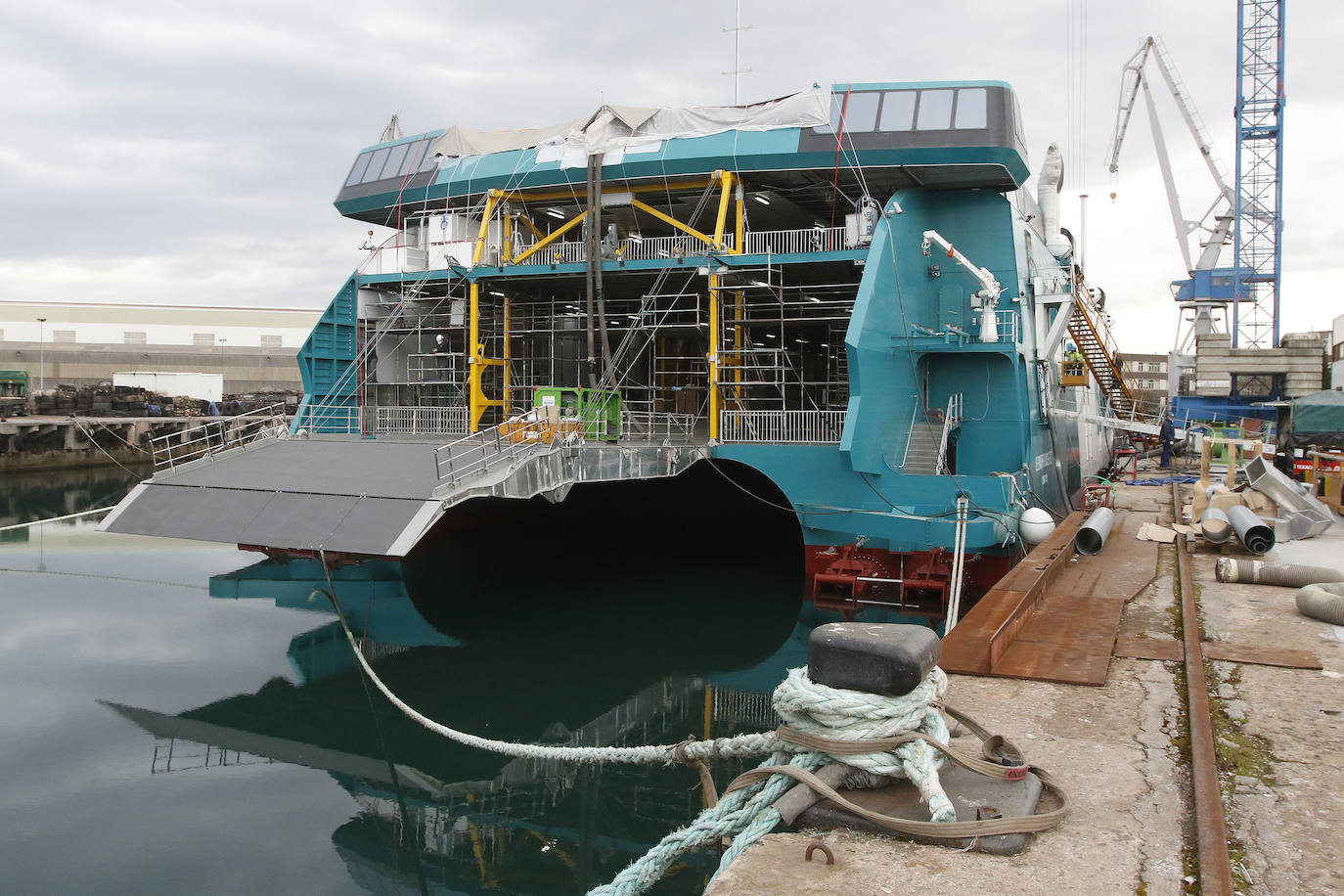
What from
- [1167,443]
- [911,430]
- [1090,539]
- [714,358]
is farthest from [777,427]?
[1167,443]

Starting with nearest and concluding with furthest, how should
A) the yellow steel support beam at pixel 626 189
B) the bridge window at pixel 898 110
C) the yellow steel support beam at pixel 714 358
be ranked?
1. the bridge window at pixel 898 110
2. the yellow steel support beam at pixel 714 358
3. the yellow steel support beam at pixel 626 189

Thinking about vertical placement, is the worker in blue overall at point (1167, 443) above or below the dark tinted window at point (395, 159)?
below

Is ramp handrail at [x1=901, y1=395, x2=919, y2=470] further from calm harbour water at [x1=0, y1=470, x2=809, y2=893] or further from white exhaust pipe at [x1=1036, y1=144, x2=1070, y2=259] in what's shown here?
white exhaust pipe at [x1=1036, y1=144, x2=1070, y2=259]

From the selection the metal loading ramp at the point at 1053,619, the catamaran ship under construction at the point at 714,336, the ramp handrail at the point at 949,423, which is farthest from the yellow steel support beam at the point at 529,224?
the metal loading ramp at the point at 1053,619

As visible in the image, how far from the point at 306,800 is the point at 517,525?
48.1 feet

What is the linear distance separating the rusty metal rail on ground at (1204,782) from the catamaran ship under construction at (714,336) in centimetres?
729

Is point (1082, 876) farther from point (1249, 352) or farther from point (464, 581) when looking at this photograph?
point (1249, 352)

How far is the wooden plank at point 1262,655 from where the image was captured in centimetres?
690

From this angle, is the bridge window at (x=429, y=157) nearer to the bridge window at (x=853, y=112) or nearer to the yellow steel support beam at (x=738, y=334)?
the yellow steel support beam at (x=738, y=334)

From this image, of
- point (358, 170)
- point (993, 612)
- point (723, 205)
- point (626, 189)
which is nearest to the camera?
point (993, 612)

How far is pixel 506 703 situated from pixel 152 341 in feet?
247

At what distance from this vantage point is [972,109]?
17.3 metres

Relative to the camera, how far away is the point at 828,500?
55.8 ft

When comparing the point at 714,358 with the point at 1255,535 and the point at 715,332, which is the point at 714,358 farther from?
the point at 1255,535
